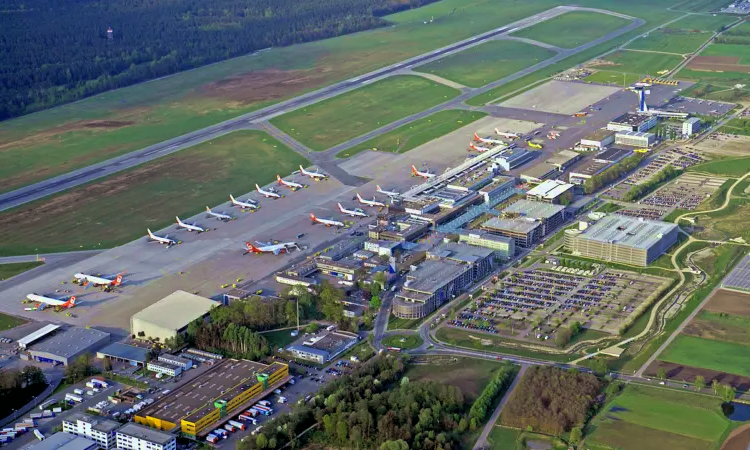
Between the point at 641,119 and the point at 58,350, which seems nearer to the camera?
the point at 58,350

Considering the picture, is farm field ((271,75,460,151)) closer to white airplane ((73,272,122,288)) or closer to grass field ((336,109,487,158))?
grass field ((336,109,487,158))

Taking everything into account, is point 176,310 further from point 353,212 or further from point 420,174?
point 420,174

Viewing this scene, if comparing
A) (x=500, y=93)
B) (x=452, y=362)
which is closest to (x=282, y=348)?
(x=452, y=362)

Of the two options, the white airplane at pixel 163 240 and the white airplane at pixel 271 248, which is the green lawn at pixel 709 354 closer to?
the white airplane at pixel 271 248

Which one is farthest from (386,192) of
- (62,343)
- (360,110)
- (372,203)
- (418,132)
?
(62,343)

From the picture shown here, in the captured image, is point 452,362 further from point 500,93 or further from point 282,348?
point 500,93

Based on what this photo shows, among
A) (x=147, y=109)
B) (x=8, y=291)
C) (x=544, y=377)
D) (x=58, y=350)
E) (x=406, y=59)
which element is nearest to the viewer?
(x=544, y=377)

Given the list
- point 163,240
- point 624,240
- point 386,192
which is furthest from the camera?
point 386,192
